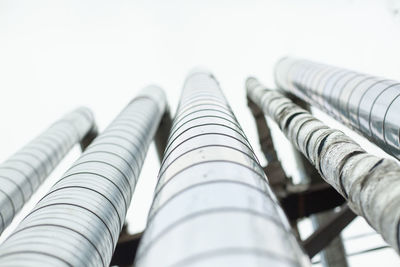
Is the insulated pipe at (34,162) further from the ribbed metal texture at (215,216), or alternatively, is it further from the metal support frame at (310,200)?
the metal support frame at (310,200)

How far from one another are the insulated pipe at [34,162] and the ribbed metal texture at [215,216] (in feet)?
14.9

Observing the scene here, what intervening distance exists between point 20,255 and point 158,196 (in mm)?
1475

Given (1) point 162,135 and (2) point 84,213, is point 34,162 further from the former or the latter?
(1) point 162,135

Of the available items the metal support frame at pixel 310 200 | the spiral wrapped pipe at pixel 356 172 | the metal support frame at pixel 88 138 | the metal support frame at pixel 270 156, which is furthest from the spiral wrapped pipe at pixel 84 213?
the metal support frame at pixel 88 138

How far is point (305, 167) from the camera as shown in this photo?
11.8m

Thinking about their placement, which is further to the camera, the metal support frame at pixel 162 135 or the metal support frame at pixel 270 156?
the metal support frame at pixel 162 135

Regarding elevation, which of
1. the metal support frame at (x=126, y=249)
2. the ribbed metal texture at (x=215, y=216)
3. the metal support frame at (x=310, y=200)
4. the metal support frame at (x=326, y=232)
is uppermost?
the metal support frame at (x=126, y=249)

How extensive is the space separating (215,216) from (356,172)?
6.10 ft

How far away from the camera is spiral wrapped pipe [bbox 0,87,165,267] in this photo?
3832mm

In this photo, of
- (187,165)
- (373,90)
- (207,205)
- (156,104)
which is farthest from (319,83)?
(207,205)

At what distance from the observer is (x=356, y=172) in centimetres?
378

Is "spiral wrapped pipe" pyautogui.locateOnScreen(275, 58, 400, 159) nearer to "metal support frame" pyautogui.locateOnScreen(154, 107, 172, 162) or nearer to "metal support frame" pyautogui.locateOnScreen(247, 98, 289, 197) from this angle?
"metal support frame" pyautogui.locateOnScreen(247, 98, 289, 197)

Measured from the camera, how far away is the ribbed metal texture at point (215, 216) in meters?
2.28

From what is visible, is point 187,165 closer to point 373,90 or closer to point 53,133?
point 373,90
